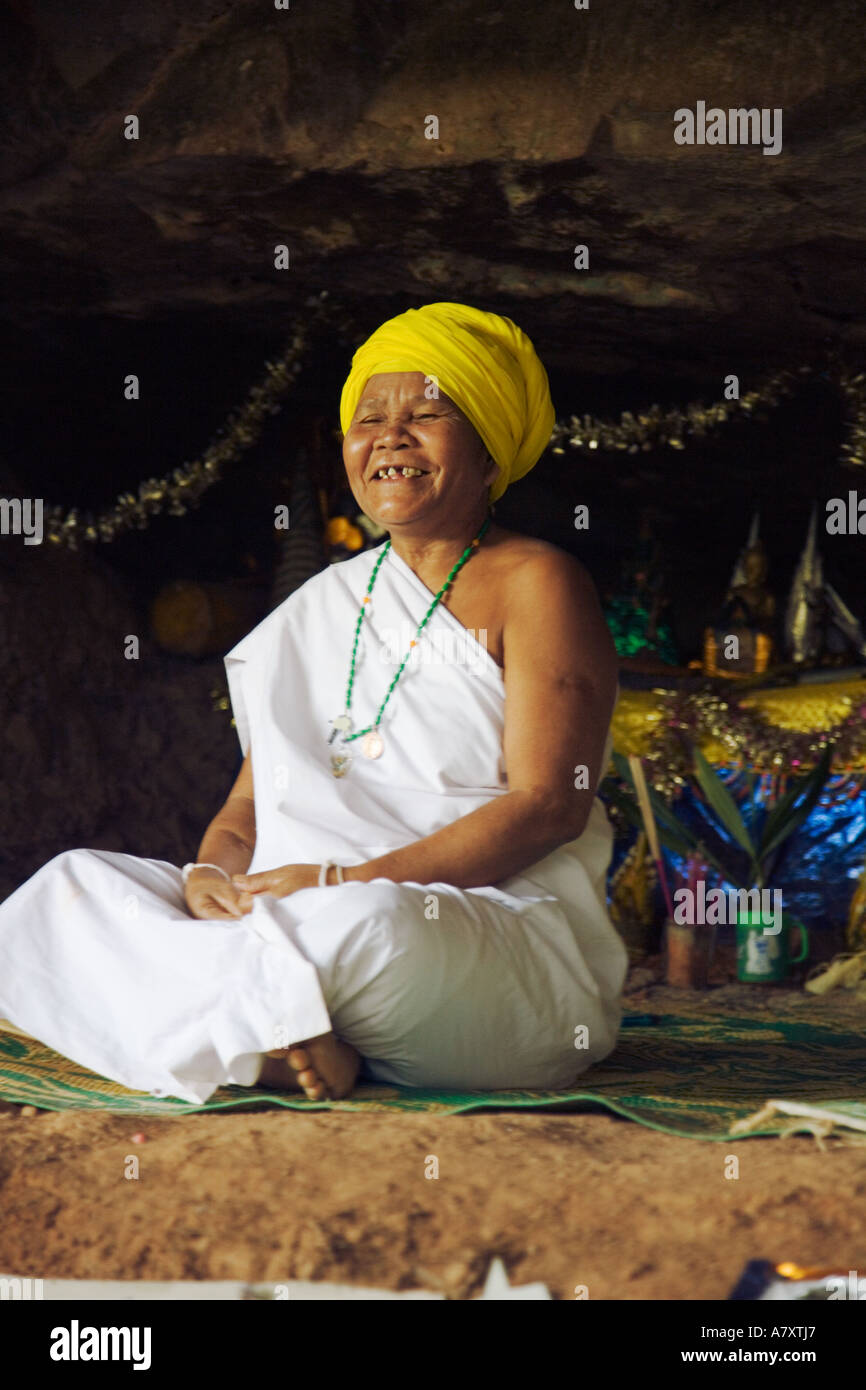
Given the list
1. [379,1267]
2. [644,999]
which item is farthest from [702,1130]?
[644,999]

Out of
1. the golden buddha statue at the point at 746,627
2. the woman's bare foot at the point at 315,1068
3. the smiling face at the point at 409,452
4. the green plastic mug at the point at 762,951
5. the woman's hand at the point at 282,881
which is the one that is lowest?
the green plastic mug at the point at 762,951

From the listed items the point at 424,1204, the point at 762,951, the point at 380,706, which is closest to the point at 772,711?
the point at 762,951

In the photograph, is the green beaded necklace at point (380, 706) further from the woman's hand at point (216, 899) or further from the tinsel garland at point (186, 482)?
the tinsel garland at point (186, 482)

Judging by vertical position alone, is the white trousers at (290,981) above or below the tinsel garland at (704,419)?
below

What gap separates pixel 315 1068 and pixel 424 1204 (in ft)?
1.43

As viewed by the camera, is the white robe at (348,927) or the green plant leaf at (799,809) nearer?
the white robe at (348,927)

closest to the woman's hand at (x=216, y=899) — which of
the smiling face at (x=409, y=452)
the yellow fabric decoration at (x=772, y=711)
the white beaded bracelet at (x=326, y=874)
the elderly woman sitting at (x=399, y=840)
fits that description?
the elderly woman sitting at (x=399, y=840)

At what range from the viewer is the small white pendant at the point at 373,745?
9.09 ft

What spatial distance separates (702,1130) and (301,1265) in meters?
0.68

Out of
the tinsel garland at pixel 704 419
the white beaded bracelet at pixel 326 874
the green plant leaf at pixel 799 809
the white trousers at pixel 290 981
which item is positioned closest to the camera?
the white trousers at pixel 290 981

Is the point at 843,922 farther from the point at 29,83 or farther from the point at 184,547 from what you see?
the point at 29,83

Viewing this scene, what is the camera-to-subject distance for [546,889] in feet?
8.88

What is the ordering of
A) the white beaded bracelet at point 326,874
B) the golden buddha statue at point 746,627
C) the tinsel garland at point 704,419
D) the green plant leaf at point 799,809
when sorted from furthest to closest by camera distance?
the golden buddha statue at point 746,627 < the tinsel garland at point 704,419 < the green plant leaf at point 799,809 < the white beaded bracelet at point 326,874

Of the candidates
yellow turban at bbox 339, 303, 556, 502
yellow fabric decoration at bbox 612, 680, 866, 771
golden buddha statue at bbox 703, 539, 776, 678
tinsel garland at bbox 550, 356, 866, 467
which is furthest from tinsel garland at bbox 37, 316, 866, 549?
yellow turban at bbox 339, 303, 556, 502
